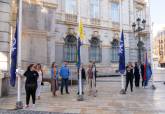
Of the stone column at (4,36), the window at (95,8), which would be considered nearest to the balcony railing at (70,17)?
the window at (95,8)

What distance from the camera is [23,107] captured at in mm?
11023

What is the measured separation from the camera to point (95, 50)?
3447cm

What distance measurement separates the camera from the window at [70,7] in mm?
31812

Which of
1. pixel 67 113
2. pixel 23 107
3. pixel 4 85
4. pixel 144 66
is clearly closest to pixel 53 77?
pixel 4 85

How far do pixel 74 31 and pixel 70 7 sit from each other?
8.94ft

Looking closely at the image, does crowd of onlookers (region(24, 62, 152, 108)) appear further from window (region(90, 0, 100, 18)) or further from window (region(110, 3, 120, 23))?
window (region(110, 3, 120, 23))

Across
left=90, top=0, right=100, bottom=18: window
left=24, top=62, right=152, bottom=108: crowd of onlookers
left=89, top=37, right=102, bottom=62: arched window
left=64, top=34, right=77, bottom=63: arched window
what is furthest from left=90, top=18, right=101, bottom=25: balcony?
left=24, top=62, right=152, bottom=108: crowd of onlookers

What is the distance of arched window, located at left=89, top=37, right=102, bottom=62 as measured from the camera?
1337 inches

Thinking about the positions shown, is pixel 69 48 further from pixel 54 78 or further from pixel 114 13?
pixel 54 78

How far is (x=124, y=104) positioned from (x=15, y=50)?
188 inches

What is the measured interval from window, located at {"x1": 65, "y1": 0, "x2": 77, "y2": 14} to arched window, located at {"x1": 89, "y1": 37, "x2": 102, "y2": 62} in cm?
411

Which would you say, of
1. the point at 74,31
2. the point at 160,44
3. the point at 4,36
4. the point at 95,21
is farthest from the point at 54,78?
the point at 160,44

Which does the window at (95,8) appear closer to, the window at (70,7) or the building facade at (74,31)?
the building facade at (74,31)

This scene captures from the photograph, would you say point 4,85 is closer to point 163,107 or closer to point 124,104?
point 124,104
